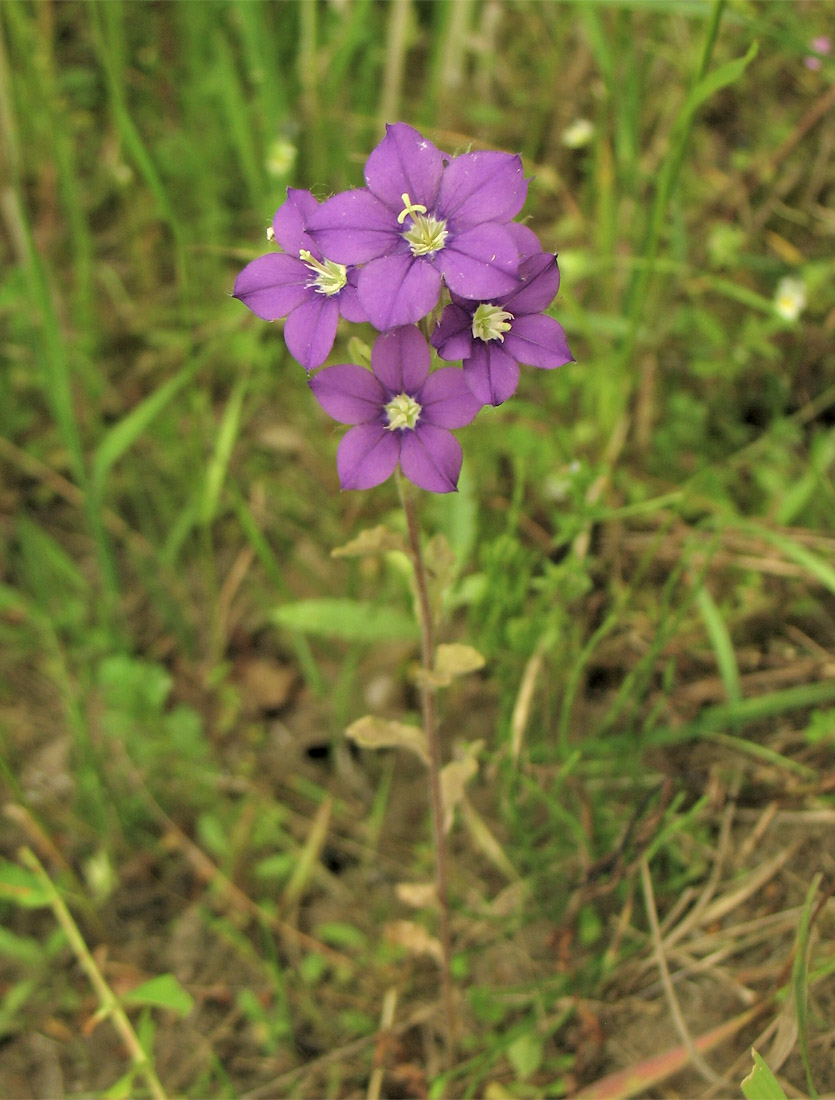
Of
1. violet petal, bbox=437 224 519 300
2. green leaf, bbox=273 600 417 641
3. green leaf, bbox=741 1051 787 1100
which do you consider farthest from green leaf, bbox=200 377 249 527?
green leaf, bbox=741 1051 787 1100

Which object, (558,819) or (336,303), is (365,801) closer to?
(558,819)

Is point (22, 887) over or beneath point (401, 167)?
beneath

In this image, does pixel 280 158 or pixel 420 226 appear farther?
pixel 280 158

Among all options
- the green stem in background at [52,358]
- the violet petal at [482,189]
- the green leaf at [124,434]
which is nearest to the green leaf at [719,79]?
the violet petal at [482,189]

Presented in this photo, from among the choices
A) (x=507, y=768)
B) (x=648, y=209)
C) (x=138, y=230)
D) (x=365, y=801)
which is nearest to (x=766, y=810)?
(x=507, y=768)

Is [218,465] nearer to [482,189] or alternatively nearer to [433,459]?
[433,459]

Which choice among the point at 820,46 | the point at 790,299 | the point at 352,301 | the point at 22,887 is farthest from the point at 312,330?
the point at 820,46

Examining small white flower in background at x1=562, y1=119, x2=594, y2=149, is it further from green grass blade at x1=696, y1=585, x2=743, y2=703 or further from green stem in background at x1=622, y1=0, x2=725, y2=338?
green grass blade at x1=696, y1=585, x2=743, y2=703

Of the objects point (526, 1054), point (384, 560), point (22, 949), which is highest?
point (384, 560)
